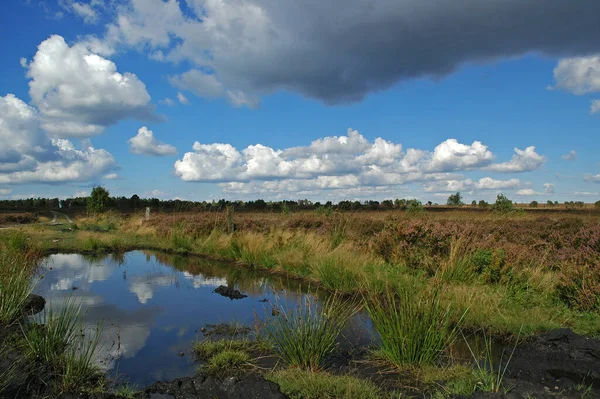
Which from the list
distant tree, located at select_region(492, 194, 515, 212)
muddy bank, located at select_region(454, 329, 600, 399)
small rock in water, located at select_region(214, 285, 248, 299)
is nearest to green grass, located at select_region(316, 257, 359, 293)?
small rock in water, located at select_region(214, 285, 248, 299)

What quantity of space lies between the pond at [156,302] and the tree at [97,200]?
72.0 ft

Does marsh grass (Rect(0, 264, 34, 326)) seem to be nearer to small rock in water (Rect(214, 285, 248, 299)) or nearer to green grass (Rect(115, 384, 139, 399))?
green grass (Rect(115, 384, 139, 399))

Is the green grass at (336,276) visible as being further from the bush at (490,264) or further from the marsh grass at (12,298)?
the marsh grass at (12,298)

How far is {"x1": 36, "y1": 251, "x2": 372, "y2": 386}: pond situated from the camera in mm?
6879

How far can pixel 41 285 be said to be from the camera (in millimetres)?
12578

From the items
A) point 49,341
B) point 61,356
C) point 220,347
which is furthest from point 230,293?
point 61,356

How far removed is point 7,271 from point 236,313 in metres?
4.58

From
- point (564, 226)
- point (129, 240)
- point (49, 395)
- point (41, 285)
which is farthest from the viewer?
point (129, 240)

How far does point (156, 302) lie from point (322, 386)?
6.87 metres

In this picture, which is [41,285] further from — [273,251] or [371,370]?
[371,370]

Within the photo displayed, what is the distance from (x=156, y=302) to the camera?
10898mm

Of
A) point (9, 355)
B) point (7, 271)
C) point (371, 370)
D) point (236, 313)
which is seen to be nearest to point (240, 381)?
point (371, 370)

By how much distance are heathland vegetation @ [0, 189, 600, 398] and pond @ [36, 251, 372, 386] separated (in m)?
0.49

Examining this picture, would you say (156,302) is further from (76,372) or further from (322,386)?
(322,386)
